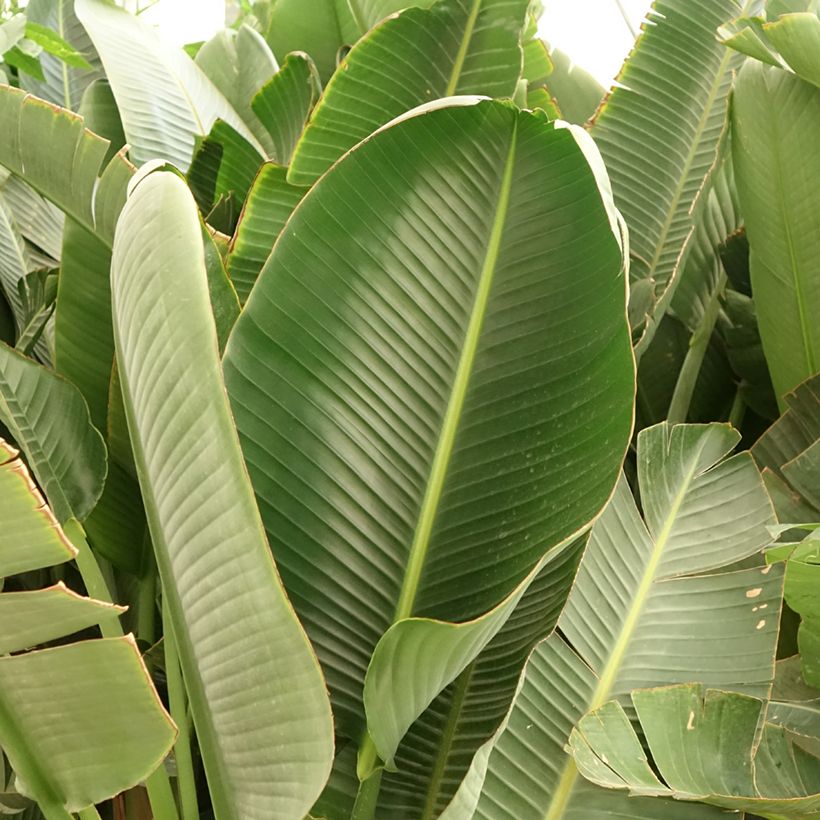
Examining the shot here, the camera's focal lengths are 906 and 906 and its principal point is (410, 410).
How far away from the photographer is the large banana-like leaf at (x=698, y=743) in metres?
0.39

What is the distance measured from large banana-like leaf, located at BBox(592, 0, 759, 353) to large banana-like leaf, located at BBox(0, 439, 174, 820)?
1.55 feet

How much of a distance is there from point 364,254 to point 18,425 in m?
0.21

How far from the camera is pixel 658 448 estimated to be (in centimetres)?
51

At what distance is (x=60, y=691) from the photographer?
13.2 inches

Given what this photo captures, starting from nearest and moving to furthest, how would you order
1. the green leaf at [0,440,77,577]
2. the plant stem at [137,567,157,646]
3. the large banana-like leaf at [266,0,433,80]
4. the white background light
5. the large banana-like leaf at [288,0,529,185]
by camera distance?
the green leaf at [0,440,77,577] → the large banana-like leaf at [288,0,529,185] → the plant stem at [137,567,157,646] → the large banana-like leaf at [266,0,433,80] → the white background light

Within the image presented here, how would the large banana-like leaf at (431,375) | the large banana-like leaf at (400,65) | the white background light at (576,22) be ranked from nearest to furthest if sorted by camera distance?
the large banana-like leaf at (431,375)
the large banana-like leaf at (400,65)
the white background light at (576,22)

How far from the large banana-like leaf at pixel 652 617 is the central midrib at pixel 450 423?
75 millimetres

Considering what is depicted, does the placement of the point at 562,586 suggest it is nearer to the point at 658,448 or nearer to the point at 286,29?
the point at 658,448

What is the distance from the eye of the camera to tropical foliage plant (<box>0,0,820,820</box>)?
32 centimetres

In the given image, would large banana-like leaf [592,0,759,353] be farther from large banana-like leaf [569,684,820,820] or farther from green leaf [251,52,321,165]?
large banana-like leaf [569,684,820,820]

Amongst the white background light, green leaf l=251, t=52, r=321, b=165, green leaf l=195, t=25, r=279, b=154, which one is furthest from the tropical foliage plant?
the white background light

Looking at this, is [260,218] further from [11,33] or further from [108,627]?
[11,33]

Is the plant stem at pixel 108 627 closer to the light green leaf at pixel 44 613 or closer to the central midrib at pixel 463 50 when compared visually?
the light green leaf at pixel 44 613

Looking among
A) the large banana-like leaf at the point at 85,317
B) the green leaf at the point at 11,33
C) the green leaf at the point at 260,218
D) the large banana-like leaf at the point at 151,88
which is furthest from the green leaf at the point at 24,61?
the green leaf at the point at 260,218
